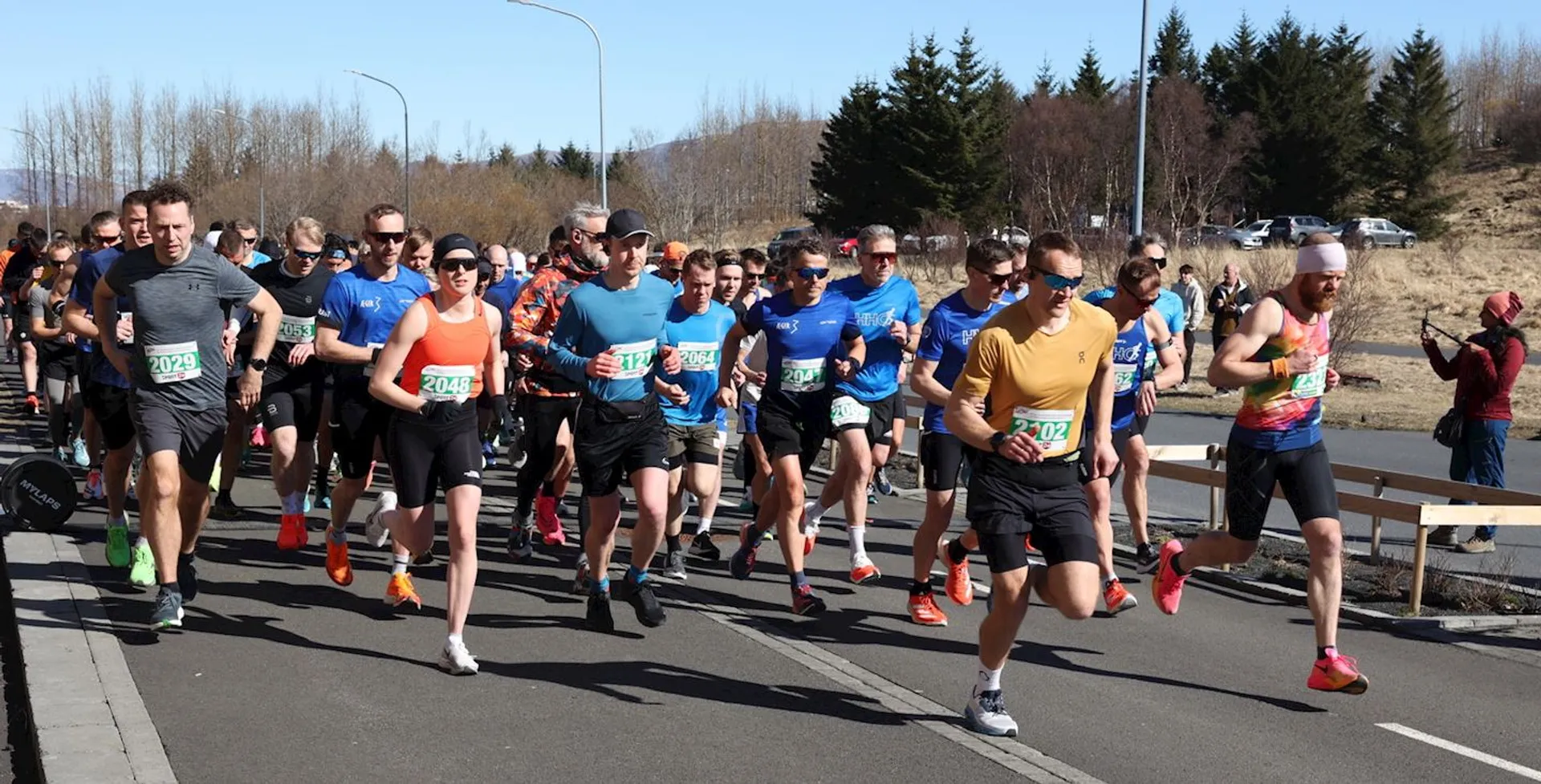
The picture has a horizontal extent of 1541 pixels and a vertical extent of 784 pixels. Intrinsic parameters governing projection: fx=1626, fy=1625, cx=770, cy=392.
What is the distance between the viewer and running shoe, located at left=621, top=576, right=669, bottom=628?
7.82 metres

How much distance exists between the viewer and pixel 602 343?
300 inches

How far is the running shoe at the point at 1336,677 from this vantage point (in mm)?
6688

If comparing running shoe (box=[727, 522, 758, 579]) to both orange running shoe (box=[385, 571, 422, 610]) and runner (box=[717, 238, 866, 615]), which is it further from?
orange running shoe (box=[385, 571, 422, 610])

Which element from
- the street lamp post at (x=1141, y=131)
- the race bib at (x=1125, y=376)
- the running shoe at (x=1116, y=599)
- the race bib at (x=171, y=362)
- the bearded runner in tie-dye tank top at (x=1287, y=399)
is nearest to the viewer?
the bearded runner in tie-dye tank top at (x=1287, y=399)

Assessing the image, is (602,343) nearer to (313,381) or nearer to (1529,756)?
(313,381)

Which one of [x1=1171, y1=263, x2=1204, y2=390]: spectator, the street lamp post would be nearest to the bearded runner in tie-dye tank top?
the street lamp post

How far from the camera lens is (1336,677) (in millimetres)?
6695

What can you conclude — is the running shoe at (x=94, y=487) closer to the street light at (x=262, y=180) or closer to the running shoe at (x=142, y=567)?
the running shoe at (x=142, y=567)

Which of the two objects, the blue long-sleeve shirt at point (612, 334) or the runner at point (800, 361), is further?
the runner at point (800, 361)

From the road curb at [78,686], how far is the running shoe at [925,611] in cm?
366

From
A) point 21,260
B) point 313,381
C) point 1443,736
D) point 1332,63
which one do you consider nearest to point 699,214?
point 1332,63

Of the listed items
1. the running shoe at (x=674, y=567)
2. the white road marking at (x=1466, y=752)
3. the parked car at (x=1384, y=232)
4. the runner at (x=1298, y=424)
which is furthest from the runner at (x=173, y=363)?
the parked car at (x=1384, y=232)

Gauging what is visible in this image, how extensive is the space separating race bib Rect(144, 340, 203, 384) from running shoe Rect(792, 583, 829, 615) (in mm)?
3107

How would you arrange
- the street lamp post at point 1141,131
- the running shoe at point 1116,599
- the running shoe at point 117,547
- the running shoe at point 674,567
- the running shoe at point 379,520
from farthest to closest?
the street lamp post at point 1141,131 < the running shoe at point 674,567 < the running shoe at point 117,547 < the running shoe at point 379,520 < the running shoe at point 1116,599
